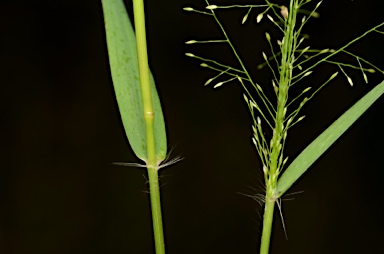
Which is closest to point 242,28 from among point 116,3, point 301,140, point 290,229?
point 301,140

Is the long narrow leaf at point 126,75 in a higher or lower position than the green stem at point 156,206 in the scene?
higher

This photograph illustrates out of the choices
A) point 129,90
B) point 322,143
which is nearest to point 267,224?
point 322,143

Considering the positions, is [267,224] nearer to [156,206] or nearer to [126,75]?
[156,206]

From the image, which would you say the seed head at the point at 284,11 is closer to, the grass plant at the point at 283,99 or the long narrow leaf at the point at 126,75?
the grass plant at the point at 283,99

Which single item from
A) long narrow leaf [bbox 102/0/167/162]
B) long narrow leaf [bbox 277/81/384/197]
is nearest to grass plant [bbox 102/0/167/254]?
long narrow leaf [bbox 102/0/167/162]

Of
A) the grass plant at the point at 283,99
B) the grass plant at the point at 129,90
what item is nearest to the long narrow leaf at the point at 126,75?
the grass plant at the point at 129,90

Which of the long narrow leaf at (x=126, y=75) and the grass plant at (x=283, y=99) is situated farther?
the long narrow leaf at (x=126, y=75)

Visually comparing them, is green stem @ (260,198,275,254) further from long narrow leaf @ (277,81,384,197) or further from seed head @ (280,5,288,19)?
seed head @ (280,5,288,19)

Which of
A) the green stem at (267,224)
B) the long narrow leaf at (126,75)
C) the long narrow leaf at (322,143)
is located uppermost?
the long narrow leaf at (126,75)
